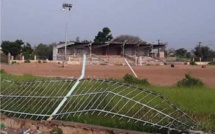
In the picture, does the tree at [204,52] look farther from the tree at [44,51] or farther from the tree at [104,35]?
the tree at [44,51]

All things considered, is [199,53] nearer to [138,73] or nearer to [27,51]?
[27,51]

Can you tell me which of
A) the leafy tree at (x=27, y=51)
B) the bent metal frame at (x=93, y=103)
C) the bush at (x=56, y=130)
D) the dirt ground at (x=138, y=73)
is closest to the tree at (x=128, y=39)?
the leafy tree at (x=27, y=51)

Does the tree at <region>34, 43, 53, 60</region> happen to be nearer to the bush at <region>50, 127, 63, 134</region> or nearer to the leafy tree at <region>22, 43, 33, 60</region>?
the leafy tree at <region>22, 43, 33, 60</region>

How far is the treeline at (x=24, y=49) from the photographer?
63000 mm

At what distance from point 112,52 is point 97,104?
68.8m

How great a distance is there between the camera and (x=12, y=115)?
6.98 metres

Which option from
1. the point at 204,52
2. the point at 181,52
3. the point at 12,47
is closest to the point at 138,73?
the point at 12,47

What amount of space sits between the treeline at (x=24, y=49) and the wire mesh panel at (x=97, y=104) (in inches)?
2166

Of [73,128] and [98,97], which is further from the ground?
[98,97]

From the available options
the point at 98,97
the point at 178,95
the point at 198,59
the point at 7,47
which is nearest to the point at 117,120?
Result: the point at 98,97

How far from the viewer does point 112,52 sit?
74.7 meters

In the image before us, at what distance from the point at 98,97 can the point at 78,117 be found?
49cm

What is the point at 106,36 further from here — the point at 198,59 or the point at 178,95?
the point at 178,95

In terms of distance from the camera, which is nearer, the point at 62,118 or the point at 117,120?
the point at 117,120
